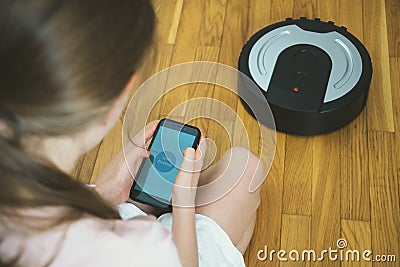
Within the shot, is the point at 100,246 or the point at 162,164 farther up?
the point at 100,246

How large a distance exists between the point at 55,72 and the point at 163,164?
56 centimetres

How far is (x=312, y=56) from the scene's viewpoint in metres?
1.39

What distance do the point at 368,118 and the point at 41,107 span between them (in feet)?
3.31

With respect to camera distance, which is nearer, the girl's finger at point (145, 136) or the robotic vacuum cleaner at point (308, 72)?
the girl's finger at point (145, 136)

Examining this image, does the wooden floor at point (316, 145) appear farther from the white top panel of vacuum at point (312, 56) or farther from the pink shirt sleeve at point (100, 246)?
the pink shirt sleeve at point (100, 246)

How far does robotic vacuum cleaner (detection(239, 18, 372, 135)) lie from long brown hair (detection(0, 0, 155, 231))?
748 mm

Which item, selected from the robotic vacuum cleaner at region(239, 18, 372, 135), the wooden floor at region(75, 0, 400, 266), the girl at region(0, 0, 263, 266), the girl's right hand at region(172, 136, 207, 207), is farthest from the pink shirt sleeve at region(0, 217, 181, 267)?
the robotic vacuum cleaner at region(239, 18, 372, 135)

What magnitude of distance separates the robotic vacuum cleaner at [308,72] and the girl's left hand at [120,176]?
37 centimetres

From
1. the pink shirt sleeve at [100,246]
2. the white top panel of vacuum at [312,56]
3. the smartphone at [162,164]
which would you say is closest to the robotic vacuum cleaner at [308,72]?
the white top panel of vacuum at [312,56]

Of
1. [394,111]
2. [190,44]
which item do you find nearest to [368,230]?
[394,111]

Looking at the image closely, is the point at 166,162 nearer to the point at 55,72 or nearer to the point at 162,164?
the point at 162,164

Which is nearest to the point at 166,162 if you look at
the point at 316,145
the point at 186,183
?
the point at 186,183

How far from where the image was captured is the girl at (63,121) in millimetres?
523

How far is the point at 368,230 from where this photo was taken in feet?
4.07
